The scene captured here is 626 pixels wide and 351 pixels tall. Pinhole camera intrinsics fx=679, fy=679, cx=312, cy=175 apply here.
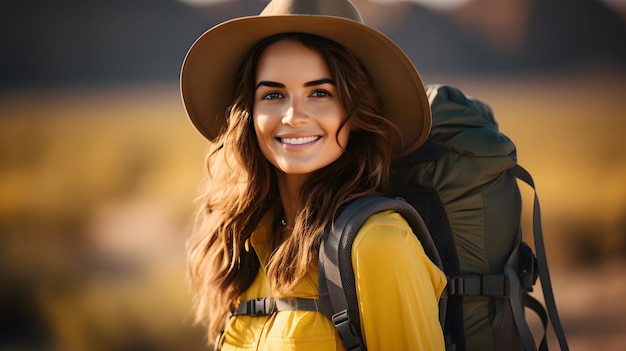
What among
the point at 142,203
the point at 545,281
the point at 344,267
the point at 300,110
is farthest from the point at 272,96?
the point at 142,203

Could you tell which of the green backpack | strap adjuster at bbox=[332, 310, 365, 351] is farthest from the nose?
strap adjuster at bbox=[332, 310, 365, 351]

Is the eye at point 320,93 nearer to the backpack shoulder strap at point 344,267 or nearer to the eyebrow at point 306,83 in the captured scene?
the eyebrow at point 306,83

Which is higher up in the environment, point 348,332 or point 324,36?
point 324,36

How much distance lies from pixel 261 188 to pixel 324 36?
1.47 feet

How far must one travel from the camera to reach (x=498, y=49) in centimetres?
446

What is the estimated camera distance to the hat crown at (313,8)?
1.56 meters

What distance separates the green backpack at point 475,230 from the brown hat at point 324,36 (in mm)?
→ 95

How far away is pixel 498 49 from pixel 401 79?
10.0 feet

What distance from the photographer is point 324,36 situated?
1600mm

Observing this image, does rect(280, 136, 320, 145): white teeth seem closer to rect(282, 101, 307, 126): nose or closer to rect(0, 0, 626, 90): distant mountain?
rect(282, 101, 307, 126): nose

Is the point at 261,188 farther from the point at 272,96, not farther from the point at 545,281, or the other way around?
the point at 545,281

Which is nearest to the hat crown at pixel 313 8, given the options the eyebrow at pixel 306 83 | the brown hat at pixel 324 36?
the brown hat at pixel 324 36

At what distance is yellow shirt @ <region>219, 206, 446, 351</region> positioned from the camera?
4.47ft

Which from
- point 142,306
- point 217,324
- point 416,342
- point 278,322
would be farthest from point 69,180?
point 416,342
